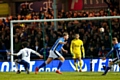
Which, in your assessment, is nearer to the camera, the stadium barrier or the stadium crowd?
the stadium crowd

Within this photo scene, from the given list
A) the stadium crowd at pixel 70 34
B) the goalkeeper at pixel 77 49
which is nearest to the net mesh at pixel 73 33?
the stadium crowd at pixel 70 34

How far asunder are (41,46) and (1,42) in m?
2.72

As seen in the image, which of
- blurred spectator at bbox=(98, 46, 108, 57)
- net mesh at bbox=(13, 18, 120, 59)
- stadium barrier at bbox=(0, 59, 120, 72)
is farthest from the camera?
stadium barrier at bbox=(0, 59, 120, 72)

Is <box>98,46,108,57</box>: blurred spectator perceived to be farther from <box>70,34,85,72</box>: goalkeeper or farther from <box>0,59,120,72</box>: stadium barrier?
<box>70,34,85,72</box>: goalkeeper

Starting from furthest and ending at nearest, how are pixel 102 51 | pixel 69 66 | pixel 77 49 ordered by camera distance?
pixel 69 66 → pixel 77 49 → pixel 102 51

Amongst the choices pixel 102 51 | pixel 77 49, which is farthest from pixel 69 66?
pixel 102 51

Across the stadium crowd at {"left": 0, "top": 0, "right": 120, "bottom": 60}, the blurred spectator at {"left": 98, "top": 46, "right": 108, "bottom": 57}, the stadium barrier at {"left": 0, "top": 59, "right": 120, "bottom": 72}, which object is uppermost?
the stadium crowd at {"left": 0, "top": 0, "right": 120, "bottom": 60}

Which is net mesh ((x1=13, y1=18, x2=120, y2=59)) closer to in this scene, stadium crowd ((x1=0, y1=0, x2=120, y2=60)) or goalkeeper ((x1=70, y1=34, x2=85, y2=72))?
stadium crowd ((x1=0, y1=0, x2=120, y2=60))

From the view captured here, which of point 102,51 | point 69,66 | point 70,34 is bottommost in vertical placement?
point 69,66

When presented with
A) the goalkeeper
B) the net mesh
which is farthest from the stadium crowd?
the goalkeeper

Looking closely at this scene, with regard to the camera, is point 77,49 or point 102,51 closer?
point 102,51

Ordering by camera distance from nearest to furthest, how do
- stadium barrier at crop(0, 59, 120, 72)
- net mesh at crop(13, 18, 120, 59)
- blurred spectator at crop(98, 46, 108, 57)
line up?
1. net mesh at crop(13, 18, 120, 59)
2. blurred spectator at crop(98, 46, 108, 57)
3. stadium barrier at crop(0, 59, 120, 72)

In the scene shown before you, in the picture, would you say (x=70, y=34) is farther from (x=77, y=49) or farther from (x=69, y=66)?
(x=69, y=66)

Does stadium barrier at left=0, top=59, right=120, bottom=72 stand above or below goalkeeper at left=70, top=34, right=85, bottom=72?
below
